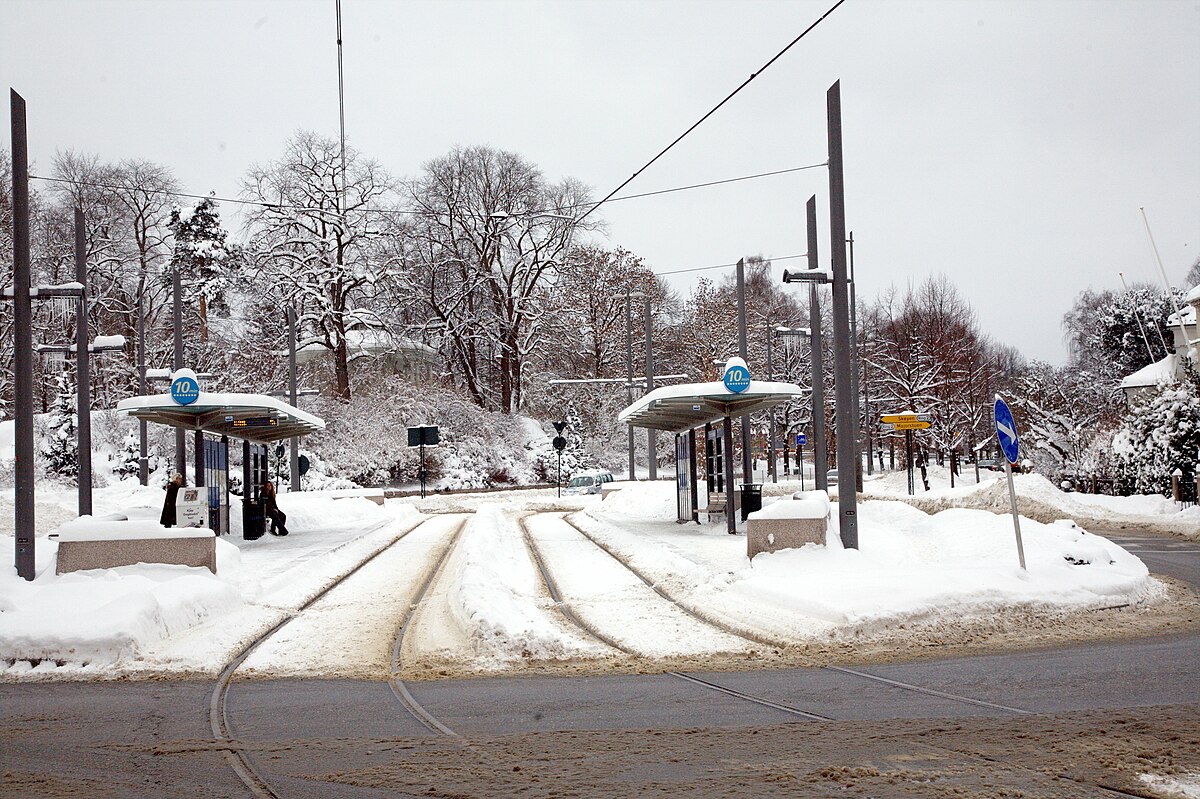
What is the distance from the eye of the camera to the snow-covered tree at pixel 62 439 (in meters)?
44.5

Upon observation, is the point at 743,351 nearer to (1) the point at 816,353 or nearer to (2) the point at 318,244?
(1) the point at 816,353

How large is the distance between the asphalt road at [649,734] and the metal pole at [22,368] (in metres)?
5.75

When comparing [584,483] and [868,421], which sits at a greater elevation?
[868,421]

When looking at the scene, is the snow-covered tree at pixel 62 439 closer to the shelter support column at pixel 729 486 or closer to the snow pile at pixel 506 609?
the snow pile at pixel 506 609

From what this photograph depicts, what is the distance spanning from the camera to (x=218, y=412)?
22547 millimetres

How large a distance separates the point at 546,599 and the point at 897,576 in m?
4.61

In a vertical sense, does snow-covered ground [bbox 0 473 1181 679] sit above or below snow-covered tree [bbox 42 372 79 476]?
below

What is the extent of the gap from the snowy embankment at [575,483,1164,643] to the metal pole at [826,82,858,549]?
61cm

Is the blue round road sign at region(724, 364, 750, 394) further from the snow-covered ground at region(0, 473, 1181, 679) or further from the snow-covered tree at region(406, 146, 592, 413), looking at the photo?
the snow-covered tree at region(406, 146, 592, 413)

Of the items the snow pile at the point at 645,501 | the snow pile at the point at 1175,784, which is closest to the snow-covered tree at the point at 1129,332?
the snow pile at the point at 645,501

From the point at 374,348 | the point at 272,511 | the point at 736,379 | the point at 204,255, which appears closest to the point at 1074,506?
the point at 736,379

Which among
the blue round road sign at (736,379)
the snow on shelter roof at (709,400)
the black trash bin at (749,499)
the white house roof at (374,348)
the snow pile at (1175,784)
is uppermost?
the white house roof at (374,348)

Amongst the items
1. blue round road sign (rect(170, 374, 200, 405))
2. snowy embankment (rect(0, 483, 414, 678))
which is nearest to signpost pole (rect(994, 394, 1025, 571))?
snowy embankment (rect(0, 483, 414, 678))

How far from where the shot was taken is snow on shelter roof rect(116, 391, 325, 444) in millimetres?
20828
